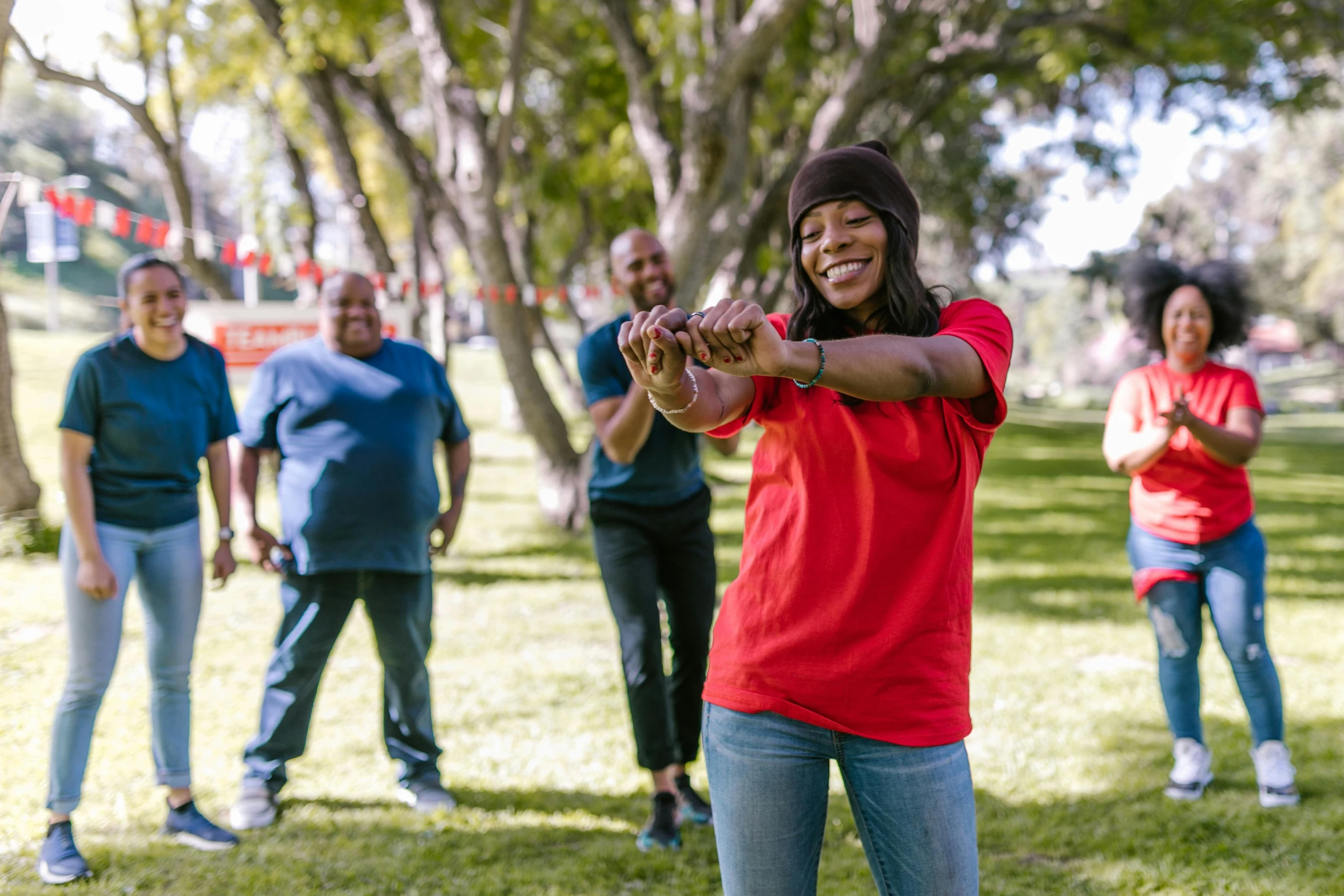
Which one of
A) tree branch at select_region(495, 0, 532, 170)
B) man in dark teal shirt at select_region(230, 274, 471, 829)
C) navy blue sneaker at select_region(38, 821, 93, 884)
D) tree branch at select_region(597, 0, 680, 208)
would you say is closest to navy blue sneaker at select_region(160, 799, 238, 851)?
man in dark teal shirt at select_region(230, 274, 471, 829)

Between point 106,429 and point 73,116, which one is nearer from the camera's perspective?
point 106,429

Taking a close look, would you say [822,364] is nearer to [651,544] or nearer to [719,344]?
[719,344]

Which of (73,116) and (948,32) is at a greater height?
(73,116)

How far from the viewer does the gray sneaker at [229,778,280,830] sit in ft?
13.4

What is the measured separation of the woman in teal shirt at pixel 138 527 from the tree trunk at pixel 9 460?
4943mm

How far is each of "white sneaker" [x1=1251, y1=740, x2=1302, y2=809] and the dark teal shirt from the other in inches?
95.9

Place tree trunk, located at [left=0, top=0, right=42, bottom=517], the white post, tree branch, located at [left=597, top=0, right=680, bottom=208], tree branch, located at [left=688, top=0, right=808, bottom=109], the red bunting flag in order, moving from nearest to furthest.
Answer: tree trunk, located at [left=0, top=0, right=42, bottom=517]
tree branch, located at [left=688, top=0, right=808, bottom=109]
the red bunting flag
tree branch, located at [left=597, top=0, right=680, bottom=208]
the white post

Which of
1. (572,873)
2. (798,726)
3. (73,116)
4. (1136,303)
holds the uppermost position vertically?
(73,116)

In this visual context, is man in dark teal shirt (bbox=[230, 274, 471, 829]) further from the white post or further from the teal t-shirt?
the white post

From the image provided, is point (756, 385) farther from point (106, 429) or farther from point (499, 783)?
point (499, 783)

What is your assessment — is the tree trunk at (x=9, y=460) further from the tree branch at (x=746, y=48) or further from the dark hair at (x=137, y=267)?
the tree branch at (x=746, y=48)

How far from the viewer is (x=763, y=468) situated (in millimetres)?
2090

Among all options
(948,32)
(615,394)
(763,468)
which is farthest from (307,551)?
(948,32)

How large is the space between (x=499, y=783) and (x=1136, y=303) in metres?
3.31
